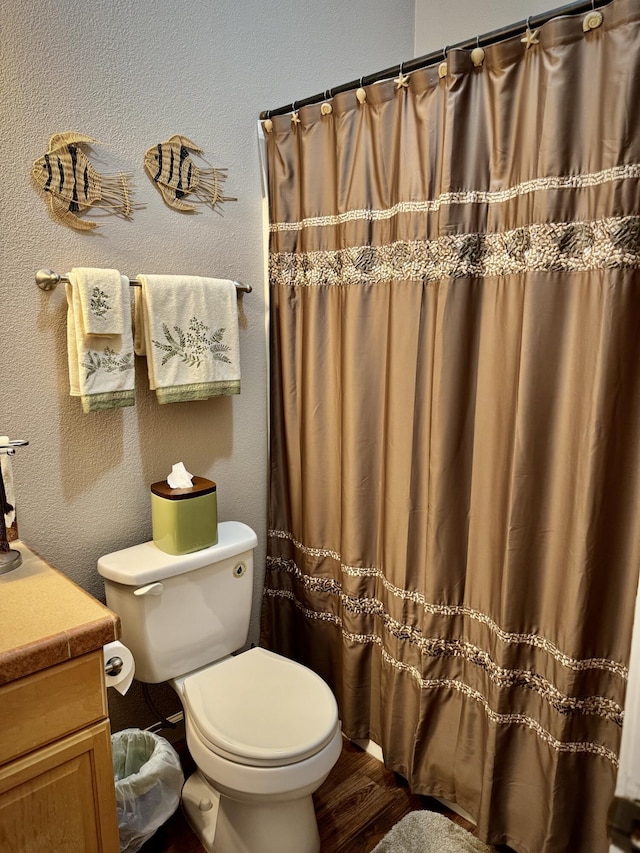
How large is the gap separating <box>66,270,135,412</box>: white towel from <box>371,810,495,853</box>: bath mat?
143 centimetres

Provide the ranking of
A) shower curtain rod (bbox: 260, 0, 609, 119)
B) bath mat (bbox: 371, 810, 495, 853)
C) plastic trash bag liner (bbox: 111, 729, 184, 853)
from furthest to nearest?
bath mat (bbox: 371, 810, 495, 853) < plastic trash bag liner (bbox: 111, 729, 184, 853) < shower curtain rod (bbox: 260, 0, 609, 119)

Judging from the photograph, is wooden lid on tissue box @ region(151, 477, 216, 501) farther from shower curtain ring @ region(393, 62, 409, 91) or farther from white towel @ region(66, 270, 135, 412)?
shower curtain ring @ region(393, 62, 409, 91)

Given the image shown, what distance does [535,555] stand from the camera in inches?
54.4

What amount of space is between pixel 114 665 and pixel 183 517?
450 millimetres

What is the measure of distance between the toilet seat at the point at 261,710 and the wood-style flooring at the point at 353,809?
434 millimetres

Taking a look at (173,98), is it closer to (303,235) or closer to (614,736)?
(303,235)

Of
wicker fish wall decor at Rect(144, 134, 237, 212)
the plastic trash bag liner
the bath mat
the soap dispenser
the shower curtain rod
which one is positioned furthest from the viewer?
wicker fish wall decor at Rect(144, 134, 237, 212)

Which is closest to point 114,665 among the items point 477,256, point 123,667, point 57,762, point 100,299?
point 123,667

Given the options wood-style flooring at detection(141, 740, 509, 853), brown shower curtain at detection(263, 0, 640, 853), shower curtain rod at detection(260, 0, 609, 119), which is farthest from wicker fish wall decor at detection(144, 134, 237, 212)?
wood-style flooring at detection(141, 740, 509, 853)

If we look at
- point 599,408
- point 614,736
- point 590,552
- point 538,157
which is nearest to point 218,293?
point 538,157

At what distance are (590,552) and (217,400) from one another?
121 cm

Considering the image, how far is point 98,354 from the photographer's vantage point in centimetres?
150

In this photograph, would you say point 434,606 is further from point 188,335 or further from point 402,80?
point 402,80

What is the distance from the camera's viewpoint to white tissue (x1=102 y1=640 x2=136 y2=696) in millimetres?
1245
